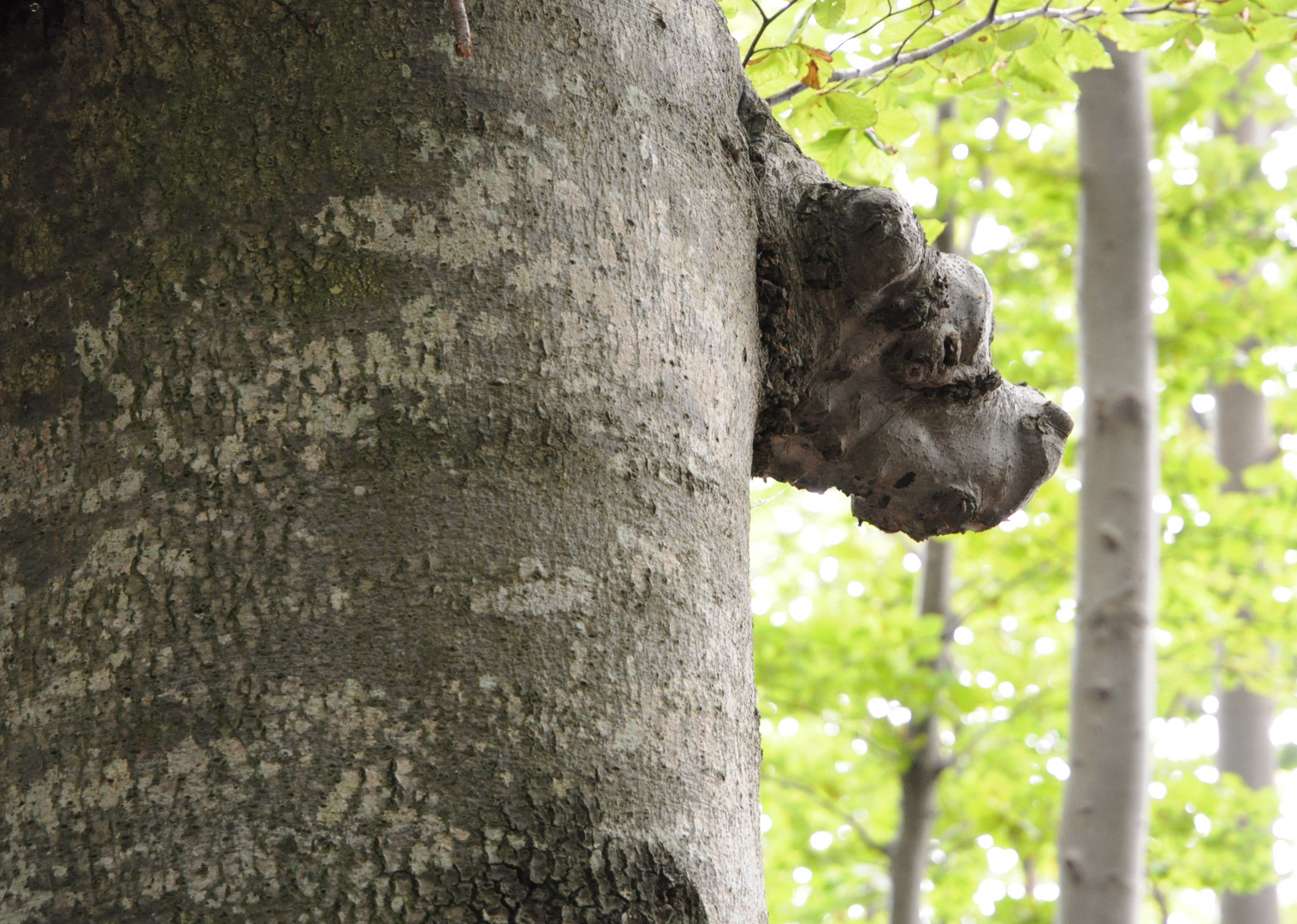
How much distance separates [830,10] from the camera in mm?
1948

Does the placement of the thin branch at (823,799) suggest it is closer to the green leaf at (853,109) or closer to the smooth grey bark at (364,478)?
the green leaf at (853,109)

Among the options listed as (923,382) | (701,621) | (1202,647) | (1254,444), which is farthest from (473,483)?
(1254,444)

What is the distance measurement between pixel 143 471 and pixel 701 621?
47 cm

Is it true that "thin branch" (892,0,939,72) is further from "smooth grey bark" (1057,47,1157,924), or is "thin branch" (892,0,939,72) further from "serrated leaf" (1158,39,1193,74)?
"smooth grey bark" (1057,47,1157,924)

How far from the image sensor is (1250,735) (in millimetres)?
10164

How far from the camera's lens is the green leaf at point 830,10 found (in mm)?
1939

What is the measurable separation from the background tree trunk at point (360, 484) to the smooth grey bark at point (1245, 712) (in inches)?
360

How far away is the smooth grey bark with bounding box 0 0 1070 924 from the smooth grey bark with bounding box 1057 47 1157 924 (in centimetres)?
373

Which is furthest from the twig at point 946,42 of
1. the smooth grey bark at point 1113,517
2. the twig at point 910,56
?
the smooth grey bark at point 1113,517

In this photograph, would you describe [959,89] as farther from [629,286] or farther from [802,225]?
[629,286]

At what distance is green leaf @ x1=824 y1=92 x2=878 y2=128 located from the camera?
197cm

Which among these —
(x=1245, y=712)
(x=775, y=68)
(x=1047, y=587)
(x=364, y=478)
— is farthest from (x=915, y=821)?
(x=364, y=478)

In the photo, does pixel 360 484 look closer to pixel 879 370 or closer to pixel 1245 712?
pixel 879 370

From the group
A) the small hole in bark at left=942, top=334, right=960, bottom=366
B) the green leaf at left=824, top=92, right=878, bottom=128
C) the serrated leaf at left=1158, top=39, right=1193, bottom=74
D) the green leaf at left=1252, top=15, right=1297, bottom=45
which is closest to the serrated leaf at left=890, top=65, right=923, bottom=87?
the green leaf at left=824, top=92, right=878, bottom=128
